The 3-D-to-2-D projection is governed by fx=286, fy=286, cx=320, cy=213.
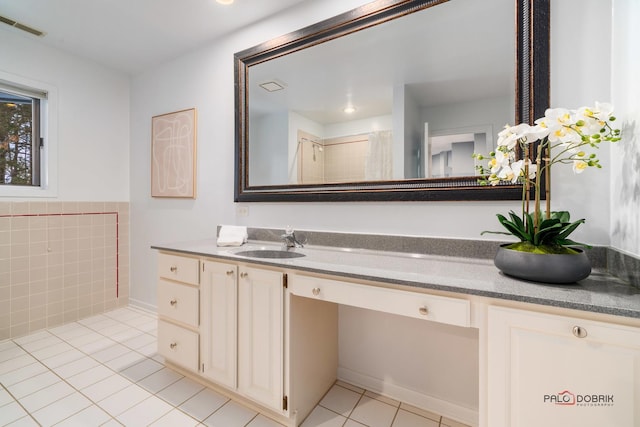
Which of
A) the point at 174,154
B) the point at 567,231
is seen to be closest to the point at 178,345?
the point at 174,154

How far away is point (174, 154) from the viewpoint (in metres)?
2.64

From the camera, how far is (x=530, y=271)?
1.00 meters

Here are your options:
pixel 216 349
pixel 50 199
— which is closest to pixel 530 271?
pixel 216 349

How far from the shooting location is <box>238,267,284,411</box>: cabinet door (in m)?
1.40

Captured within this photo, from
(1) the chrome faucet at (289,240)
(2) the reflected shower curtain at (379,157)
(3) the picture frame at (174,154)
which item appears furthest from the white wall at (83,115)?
(2) the reflected shower curtain at (379,157)

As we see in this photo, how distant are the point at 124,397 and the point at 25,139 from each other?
2.37 meters

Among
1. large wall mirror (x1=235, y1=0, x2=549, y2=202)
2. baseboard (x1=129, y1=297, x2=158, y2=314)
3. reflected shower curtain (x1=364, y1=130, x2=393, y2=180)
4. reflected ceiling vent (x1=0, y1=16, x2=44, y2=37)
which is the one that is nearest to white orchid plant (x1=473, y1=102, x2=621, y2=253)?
large wall mirror (x1=235, y1=0, x2=549, y2=202)

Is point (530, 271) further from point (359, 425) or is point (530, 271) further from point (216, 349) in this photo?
point (216, 349)

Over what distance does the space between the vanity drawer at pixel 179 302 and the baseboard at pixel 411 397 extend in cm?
98

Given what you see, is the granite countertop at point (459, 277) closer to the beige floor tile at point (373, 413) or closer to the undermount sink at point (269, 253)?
the undermount sink at point (269, 253)

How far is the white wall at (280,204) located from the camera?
124 centimetres

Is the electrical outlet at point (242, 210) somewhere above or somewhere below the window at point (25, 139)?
below

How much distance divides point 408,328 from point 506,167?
0.99 metres

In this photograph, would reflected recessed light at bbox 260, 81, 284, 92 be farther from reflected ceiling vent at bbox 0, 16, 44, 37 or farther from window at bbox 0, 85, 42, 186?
window at bbox 0, 85, 42, 186
